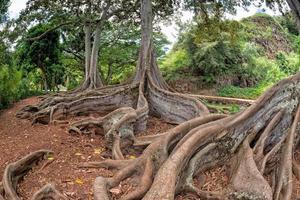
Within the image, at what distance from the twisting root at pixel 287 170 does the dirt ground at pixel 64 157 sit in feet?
0.88

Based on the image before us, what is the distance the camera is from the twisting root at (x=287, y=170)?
4852mm

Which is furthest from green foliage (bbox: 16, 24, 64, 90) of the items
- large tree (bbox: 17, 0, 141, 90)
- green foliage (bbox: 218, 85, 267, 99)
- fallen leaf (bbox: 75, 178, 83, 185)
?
fallen leaf (bbox: 75, 178, 83, 185)

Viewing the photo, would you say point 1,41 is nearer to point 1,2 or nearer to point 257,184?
point 1,2

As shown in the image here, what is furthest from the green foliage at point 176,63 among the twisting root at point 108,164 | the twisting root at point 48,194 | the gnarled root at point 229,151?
the twisting root at point 48,194

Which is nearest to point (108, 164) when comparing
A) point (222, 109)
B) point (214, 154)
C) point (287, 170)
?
point (214, 154)

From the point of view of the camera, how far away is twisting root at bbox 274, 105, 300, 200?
4.85 m

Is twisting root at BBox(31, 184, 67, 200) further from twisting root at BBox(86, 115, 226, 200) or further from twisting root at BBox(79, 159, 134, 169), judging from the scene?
twisting root at BBox(79, 159, 134, 169)

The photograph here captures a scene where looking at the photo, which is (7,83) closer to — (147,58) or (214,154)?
(147,58)

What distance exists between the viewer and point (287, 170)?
5.18 meters

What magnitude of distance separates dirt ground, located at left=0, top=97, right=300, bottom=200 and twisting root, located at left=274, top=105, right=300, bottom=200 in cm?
27

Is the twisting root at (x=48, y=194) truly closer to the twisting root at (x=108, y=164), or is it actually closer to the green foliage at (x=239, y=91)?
the twisting root at (x=108, y=164)

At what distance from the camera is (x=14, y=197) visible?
465 centimetres

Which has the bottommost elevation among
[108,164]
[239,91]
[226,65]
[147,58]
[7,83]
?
[239,91]

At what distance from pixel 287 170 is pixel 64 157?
354cm
